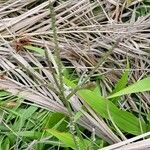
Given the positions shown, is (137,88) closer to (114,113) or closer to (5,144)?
(114,113)

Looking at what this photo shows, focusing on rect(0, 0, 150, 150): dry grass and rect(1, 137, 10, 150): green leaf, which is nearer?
rect(1, 137, 10, 150): green leaf

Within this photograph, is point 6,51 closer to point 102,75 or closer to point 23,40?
point 23,40

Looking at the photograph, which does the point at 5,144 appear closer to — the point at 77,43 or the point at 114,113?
the point at 114,113

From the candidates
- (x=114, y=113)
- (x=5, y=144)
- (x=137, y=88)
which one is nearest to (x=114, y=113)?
(x=114, y=113)

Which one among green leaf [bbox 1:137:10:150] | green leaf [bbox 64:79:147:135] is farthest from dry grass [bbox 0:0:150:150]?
green leaf [bbox 1:137:10:150]

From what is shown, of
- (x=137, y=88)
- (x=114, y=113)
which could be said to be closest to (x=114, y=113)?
Answer: (x=114, y=113)

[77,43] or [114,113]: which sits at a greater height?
[77,43]

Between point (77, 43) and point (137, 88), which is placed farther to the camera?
point (77, 43)

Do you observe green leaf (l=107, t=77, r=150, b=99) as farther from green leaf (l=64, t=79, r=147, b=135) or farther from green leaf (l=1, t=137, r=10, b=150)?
green leaf (l=1, t=137, r=10, b=150)

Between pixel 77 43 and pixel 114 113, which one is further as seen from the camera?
pixel 77 43
